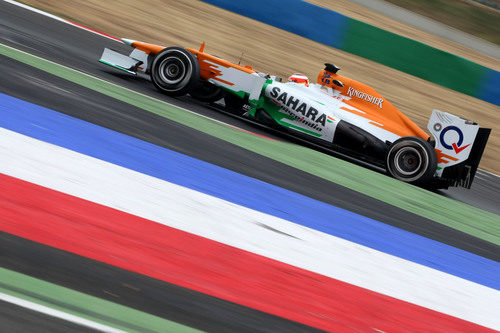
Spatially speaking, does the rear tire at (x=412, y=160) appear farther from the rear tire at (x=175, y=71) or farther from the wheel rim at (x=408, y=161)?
the rear tire at (x=175, y=71)

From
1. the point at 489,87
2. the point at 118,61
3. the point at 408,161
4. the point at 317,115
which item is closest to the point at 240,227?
the point at 317,115

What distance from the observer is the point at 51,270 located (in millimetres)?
3359

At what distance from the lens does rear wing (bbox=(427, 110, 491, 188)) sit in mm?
8766

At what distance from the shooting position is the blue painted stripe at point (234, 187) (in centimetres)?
561

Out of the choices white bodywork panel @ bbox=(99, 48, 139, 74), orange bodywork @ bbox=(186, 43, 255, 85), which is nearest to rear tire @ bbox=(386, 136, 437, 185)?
orange bodywork @ bbox=(186, 43, 255, 85)

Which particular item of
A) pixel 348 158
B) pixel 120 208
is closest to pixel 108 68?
pixel 348 158

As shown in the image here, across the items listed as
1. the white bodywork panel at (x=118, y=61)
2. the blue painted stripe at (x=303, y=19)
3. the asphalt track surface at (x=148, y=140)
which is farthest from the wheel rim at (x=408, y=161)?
the blue painted stripe at (x=303, y=19)

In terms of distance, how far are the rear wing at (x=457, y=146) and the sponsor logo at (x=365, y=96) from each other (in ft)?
2.38

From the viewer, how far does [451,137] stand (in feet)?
29.1

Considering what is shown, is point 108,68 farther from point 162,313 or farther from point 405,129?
point 162,313

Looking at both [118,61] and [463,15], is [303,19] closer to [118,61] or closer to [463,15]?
[118,61]

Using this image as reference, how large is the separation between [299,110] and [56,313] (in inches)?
249

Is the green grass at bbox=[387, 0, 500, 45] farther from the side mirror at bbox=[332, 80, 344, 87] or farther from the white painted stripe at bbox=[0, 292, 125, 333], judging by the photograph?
the white painted stripe at bbox=[0, 292, 125, 333]

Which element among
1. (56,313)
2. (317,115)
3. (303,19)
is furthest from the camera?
(303,19)
